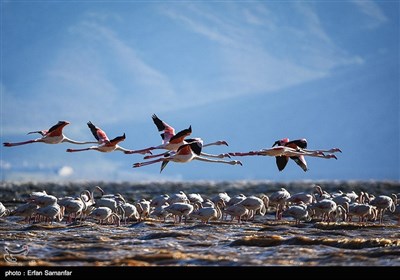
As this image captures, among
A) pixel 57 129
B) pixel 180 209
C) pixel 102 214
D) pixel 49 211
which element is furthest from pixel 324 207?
pixel 57 129

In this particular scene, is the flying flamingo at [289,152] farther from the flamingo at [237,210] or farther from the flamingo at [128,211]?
the flamingo at [128,211]

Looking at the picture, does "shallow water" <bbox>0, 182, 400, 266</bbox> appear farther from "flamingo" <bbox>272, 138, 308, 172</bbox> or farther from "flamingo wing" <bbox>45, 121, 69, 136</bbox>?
"flamingo wing" <bbox>45, 121, 69, 136</bbox>

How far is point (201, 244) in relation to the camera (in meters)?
17.8

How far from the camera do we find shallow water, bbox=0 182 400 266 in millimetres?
15109

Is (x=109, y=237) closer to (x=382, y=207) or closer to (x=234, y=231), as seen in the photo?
(x=234, y=231)

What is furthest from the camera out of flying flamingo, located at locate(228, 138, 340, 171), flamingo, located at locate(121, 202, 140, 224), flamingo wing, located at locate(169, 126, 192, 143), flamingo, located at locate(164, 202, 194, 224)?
flamingo, located at locate(121, 202, 140, 224)

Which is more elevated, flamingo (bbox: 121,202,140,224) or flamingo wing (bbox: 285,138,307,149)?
flamingo wing (bbox: 285,138,307,149)

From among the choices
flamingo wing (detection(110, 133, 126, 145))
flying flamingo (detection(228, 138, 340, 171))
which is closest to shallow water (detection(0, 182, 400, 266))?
flying flamingo (detection(228, 138, 340, 171))

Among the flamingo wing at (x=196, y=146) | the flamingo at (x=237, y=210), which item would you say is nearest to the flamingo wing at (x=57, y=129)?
the flamingo wing at (x=196, y=146)

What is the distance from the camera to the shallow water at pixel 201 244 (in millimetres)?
15109

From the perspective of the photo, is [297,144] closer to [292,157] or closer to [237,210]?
[292,157]

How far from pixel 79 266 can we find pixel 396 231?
9981 millimetres

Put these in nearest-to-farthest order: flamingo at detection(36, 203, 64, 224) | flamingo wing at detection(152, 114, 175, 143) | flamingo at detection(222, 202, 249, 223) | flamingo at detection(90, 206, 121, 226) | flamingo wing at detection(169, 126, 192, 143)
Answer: flamingo wing at detection(169, 126, 192, 143) < flamingo wing at detection(152, 114, 175, 143) < flamingo at detection(36, 203, 64, 224) < flamingo at detection(90, 206, 121, 226) < flamingo at detection(222, 202, 249, 223)
